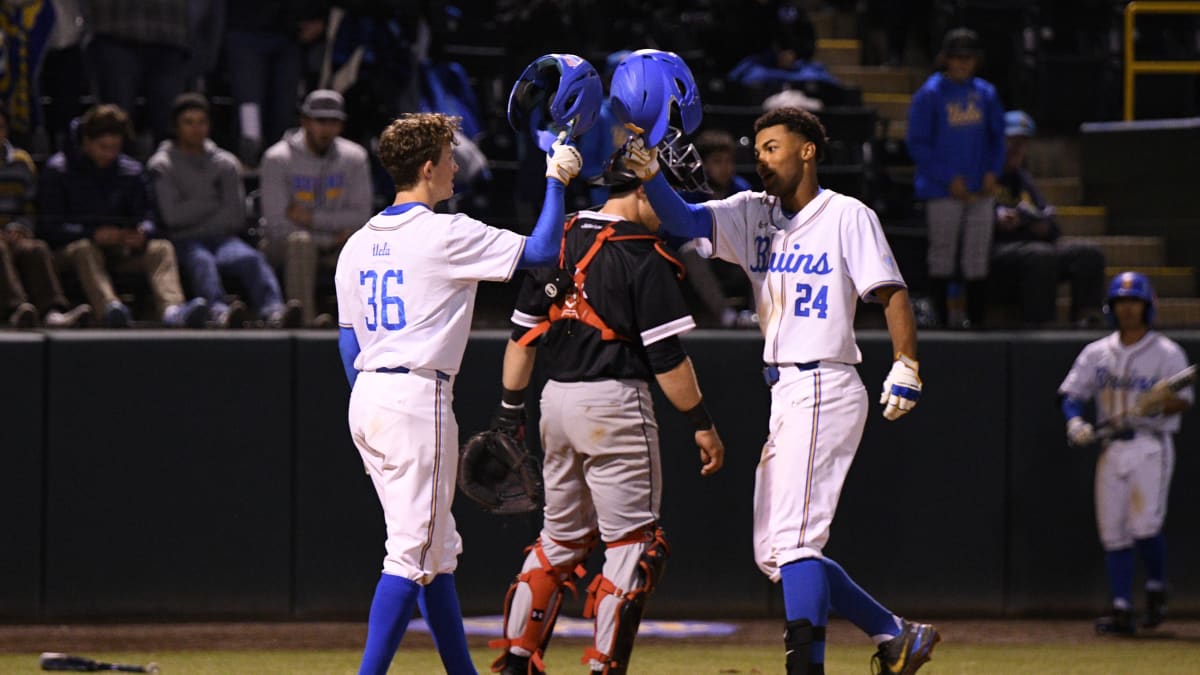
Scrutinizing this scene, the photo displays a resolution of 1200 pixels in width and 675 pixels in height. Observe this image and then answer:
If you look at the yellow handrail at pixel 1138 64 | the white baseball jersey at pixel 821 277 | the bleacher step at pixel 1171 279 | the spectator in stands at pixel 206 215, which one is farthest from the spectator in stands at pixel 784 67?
the white baseball jersey at pixel 821 277

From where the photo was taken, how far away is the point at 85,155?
29.5 feet

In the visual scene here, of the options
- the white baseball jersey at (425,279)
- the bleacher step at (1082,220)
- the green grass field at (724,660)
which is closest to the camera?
the white baseball jersey at (425,279)

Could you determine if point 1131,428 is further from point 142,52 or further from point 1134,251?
point 142,52

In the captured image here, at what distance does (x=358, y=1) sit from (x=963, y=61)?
→ 3658 mm

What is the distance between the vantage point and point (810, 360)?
5.73 meters

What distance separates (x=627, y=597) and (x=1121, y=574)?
11.2 ft

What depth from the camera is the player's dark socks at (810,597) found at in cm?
562

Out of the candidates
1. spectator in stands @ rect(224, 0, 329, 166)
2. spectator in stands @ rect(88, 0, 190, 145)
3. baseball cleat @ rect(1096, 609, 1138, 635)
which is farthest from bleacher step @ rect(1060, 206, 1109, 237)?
spectator in stands @ rect(88, 0, 190, 145)

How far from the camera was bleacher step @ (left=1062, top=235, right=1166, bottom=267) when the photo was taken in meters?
9.81

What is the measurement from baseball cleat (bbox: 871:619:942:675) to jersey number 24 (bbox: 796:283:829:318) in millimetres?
1131

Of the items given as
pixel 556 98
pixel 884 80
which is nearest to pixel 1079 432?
pixel 556 98

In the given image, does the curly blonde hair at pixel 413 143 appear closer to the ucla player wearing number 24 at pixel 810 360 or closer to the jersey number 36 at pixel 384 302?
the jersey number 36 at pixel 384 302

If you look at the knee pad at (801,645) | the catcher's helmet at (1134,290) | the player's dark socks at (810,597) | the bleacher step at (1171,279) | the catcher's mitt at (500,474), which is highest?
the bleacher step at (1171,279)

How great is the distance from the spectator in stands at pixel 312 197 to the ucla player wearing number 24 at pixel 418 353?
3.38m
